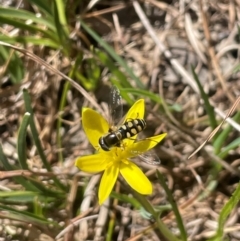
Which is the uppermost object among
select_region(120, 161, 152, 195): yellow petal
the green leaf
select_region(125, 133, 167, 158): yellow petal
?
select_region(125, 133, 167, 158): yellow petal

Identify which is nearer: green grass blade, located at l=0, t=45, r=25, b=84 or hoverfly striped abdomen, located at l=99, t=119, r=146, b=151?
hoverfly striped abdomen, located at l=99, t=119, r=146, b=151

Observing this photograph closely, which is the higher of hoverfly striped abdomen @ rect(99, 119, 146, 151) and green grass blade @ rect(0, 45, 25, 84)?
green grass blade @ rect(0, 45, 25, 84)

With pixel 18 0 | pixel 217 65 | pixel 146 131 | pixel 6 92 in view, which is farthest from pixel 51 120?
pixel 217 65

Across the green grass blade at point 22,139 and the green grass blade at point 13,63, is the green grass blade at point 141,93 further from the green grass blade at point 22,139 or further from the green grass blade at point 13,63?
the green grass blade at point 13,63

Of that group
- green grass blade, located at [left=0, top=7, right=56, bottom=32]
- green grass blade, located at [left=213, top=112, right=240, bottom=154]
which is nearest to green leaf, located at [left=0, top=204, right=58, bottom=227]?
green grass blade, located at [left=213, top=112, right=240, bottom=154]

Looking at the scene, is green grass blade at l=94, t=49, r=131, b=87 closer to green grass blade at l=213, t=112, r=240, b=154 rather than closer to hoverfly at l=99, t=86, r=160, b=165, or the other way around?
green grass blade at l=213, t=112, r=240, b=154

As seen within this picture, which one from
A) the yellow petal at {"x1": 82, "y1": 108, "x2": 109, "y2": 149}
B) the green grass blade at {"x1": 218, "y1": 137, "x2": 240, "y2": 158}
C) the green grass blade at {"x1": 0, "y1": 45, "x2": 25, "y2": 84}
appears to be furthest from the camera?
the green grass blade at {"x1": 0, "y1": 45, "x2": 25, "y2": 84}
